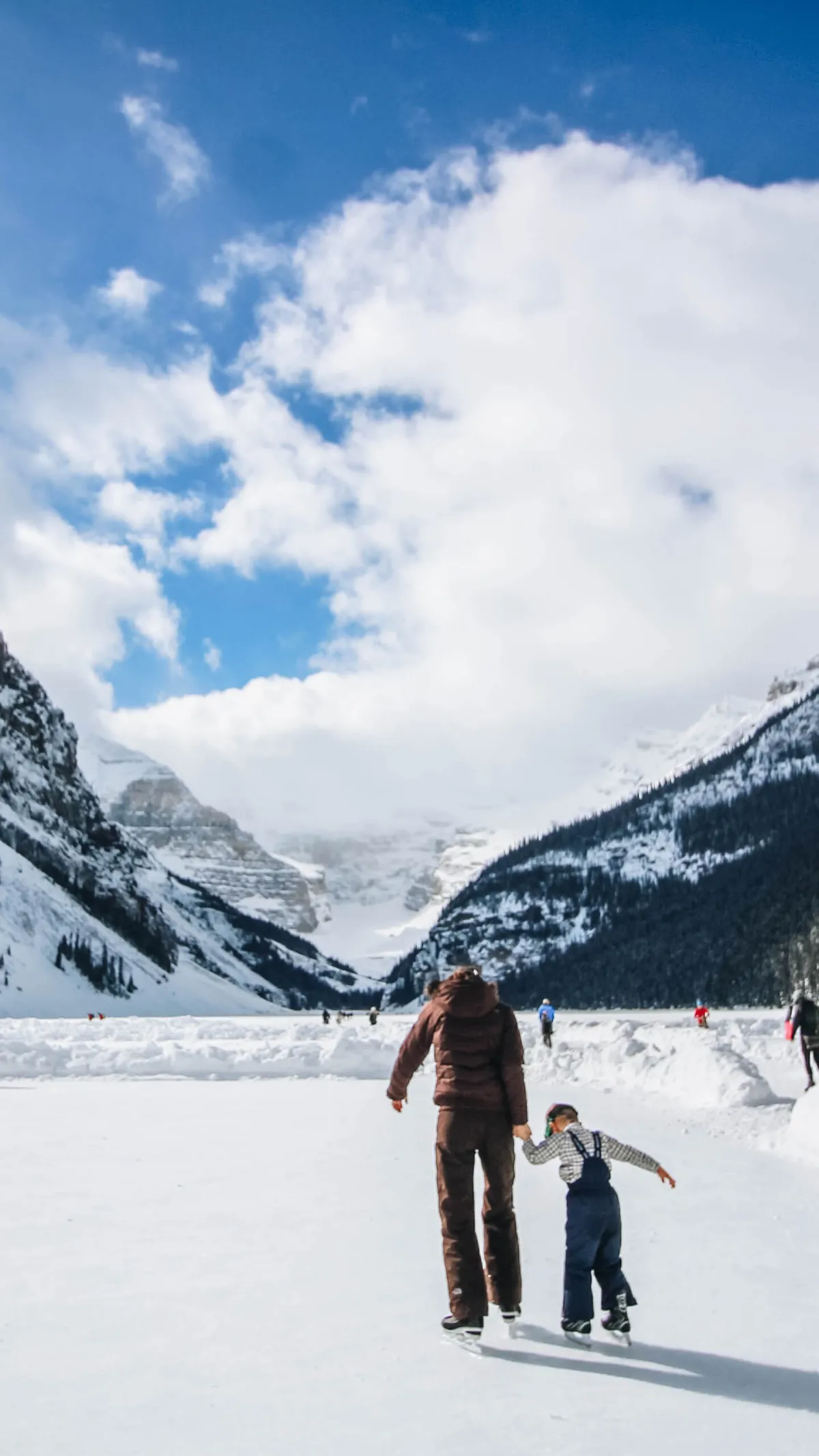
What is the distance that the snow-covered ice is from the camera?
17.3 feet

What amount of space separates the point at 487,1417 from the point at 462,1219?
1.52 meters

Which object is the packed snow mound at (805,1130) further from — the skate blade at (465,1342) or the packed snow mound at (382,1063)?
the skate blade at (465,1342)

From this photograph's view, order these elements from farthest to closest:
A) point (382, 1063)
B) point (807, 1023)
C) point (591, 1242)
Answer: point (382, 1063) < point (807, 1023) < point (591, 1242)

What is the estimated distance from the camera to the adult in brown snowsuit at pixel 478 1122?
685 cm

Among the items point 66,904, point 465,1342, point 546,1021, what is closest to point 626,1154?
point 465,1342

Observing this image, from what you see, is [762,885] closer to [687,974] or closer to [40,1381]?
[687,974]

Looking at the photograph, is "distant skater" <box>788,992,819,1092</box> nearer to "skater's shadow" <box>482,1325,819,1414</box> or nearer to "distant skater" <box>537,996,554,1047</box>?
"skater's shadow" <box>482,1325,819,1414</box>

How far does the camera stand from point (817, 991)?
334 feet

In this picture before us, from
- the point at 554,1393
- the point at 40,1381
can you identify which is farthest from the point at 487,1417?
the point at 40,1381

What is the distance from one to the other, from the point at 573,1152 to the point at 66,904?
473 feet

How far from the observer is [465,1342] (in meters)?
6.50

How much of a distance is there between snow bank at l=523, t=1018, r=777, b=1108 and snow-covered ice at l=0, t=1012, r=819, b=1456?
1.11 m

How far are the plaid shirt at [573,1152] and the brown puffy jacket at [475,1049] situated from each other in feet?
1.09

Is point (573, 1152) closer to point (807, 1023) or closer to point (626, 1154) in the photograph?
point (626, 1154)
